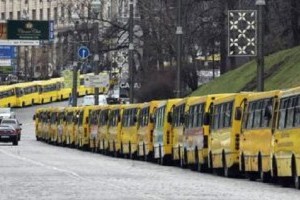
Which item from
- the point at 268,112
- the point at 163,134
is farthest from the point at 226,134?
the point at 163,134

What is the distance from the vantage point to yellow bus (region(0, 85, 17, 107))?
447 feet

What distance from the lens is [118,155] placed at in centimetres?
5550

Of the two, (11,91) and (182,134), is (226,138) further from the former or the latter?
(11,91)

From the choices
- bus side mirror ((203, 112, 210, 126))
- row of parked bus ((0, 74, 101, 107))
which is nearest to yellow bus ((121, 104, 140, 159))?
bus side mirror ((203, 112, 210, 126))

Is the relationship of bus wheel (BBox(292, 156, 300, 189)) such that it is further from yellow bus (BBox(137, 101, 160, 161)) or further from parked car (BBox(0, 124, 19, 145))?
parked car (BBox(0, 124, 19, 145))

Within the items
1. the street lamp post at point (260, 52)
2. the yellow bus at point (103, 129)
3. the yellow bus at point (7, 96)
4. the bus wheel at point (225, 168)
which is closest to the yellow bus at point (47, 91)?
the yellow bus at point (7, 96)

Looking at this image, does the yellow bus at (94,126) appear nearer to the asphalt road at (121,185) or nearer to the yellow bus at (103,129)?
the yellow bus at (103,129)

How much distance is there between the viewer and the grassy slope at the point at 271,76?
194 feet

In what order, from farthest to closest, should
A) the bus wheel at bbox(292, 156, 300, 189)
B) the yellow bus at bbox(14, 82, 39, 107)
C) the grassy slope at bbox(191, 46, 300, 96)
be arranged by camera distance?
1. the yellow bus at bbox(14, 82, 39, 107)
2. the grassy slope at bbox(191, 46, 300, 96)
3. the bus wheel at bbox(292, 156, 300, 189)

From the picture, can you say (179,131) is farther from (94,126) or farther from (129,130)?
(94,126)

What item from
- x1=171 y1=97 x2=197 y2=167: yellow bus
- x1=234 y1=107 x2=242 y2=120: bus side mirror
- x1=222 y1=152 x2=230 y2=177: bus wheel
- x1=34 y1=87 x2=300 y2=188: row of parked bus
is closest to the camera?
x1=34 y1=87 x2=300 y2=188: row of parked bus

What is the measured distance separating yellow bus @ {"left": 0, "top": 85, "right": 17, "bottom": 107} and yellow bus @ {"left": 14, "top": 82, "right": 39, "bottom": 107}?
20.4 inches

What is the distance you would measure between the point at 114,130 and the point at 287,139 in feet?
95.8

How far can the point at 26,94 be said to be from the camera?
5487 inches
